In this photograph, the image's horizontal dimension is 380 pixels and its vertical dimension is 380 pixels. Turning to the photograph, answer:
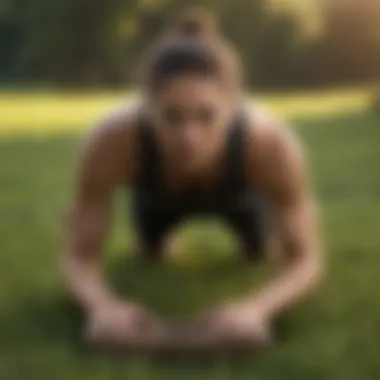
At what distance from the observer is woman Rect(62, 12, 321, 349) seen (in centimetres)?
90

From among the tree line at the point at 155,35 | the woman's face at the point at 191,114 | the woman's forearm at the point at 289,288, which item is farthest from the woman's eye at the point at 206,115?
the tree line at the point at 155,35

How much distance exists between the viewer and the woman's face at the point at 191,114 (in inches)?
35.4

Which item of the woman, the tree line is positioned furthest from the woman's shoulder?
the tree line

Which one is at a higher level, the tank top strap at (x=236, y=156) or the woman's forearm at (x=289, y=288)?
the tank top strap at (x=236, y=156)

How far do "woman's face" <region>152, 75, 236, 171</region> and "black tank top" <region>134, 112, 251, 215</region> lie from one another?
41 mm

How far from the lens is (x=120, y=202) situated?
5.17 feet

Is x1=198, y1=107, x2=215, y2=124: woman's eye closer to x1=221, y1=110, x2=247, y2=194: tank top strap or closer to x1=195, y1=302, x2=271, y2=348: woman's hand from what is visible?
x1=221, y1=110, x2=247, y2=194: tank top strap

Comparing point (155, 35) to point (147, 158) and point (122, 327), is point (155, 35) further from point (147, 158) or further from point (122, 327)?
point (122, 327)

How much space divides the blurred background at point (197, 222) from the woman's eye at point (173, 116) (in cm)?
21

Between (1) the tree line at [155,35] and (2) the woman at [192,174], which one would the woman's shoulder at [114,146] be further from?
(1) the tree line at [155,35]

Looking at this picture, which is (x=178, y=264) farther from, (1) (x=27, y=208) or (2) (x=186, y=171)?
(1) (x=27, y=208)

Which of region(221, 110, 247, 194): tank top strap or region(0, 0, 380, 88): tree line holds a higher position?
region(0, 0, 380, 88): tree line

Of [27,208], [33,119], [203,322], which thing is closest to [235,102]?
[203,322]

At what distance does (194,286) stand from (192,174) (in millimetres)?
142
